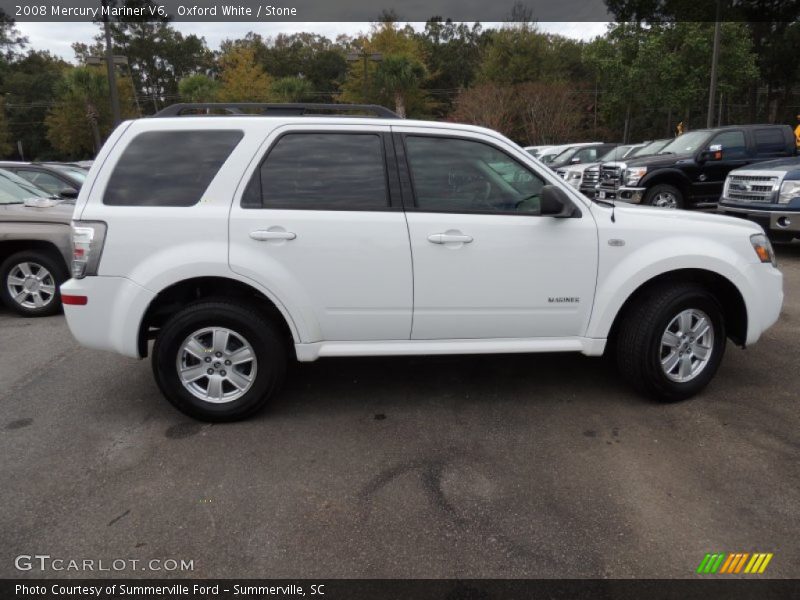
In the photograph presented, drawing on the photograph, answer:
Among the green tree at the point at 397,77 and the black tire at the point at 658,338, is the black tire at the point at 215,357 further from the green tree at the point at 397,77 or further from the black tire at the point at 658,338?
the green tree at the point at 397,77

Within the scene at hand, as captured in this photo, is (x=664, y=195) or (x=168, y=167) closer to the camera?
(x=168, y=167)

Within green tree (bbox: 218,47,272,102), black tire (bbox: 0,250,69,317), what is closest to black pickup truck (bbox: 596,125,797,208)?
black tire (bbox: 0,250,69,317)

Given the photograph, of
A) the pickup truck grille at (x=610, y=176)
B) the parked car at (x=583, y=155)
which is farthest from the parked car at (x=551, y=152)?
the pickup truck grille at (x=610, y=176)

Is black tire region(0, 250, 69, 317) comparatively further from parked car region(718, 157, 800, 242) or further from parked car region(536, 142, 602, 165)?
parked car region(536, 142, 602, 165)

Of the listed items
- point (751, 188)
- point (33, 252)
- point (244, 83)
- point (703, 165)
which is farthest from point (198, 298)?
point (244, 83)

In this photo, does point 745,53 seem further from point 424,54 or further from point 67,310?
point 424,54

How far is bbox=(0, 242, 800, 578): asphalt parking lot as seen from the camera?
268 centimetres

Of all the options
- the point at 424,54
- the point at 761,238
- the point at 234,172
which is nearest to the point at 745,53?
the point at 761,238

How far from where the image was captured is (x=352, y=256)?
374cm

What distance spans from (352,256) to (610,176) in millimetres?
10679

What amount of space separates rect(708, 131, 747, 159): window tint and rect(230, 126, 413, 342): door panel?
10.3 meters

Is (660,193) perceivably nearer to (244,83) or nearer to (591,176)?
(591,176)

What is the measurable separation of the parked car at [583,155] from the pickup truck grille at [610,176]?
462cm

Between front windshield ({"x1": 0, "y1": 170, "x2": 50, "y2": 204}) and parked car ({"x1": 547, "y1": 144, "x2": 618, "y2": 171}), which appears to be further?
parked car ({"x1": 547, "y1": 144, "x2": 618, "y2": 171})
